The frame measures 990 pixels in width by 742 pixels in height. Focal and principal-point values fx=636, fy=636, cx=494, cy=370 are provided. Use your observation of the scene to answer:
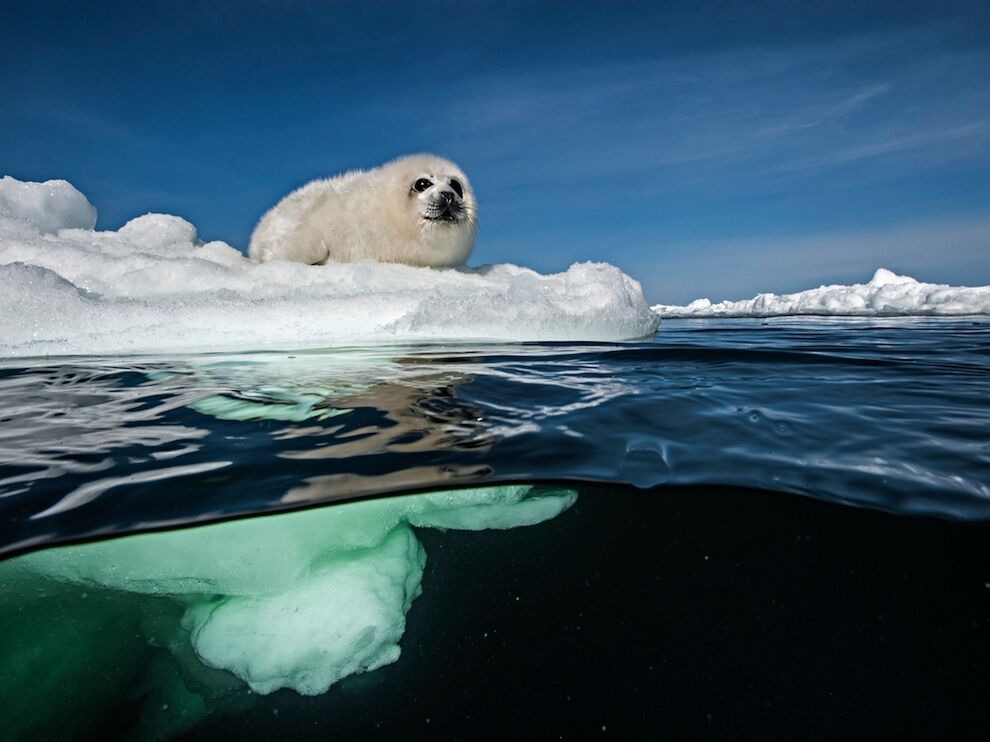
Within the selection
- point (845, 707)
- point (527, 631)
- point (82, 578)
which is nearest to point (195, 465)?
point (82, 578)

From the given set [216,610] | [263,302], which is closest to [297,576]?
[216,610]

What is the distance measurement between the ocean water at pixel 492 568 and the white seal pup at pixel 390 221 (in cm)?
403

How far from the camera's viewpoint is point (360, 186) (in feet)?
21.9

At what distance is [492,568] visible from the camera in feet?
8.28

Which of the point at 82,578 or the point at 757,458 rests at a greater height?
the point at 757,458

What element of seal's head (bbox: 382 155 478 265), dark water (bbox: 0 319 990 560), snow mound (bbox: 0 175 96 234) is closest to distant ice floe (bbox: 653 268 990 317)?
seal's head (bbox: 382 155 478 265)

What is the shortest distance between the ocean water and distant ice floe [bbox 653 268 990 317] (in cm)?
1563

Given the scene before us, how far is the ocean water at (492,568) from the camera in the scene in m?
1.85

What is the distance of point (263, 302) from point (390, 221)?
2.02m

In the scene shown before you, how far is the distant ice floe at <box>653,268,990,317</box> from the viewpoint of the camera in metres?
22.4

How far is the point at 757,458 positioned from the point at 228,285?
4.49 m

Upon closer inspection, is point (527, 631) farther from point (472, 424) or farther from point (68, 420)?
point (68, 420)

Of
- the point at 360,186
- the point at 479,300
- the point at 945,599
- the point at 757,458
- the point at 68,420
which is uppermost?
the point at 360,186

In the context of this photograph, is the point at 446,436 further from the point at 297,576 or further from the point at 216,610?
the point at 216,610
